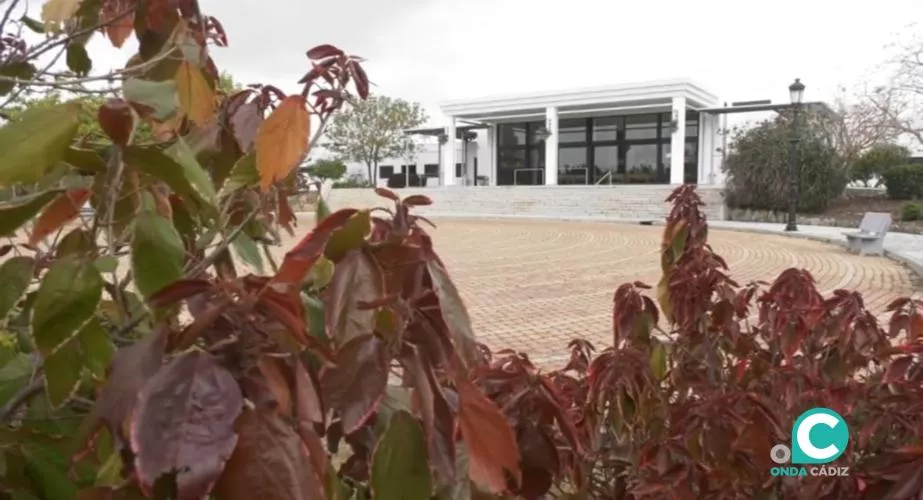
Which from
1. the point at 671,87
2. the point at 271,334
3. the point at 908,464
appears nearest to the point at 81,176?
the point at 271,334

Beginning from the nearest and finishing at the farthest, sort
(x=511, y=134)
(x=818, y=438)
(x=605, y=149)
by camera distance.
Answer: (x=818, y=438) → (x=605, y=149) → (x=511, y=134)

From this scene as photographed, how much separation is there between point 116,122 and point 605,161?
41457mm

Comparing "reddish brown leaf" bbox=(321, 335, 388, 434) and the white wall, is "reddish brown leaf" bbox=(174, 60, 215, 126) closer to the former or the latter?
"reddish brown leaf" bbox=(321, 335, 388, 434)

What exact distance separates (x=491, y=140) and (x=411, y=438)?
44.0m

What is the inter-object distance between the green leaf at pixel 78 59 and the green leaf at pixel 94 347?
915mm

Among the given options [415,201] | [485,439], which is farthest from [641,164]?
[485,439]

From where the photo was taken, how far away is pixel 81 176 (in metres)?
0.94

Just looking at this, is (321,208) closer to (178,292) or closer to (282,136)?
(282,136)

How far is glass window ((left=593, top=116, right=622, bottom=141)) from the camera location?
4041cm

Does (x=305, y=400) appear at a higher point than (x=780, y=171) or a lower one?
lower

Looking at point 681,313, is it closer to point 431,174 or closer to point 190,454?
point 190,454

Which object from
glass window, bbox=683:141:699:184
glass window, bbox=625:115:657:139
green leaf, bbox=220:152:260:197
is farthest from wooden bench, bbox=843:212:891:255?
glass window, bbox=625:115:657:139

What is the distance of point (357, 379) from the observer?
604 millimetres

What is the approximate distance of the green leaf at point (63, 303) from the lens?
2.05 feet
